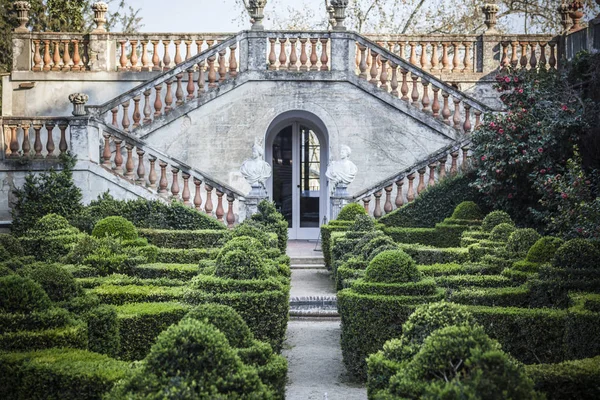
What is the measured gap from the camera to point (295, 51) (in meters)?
20.4

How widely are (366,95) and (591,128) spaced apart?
5790 millimetres

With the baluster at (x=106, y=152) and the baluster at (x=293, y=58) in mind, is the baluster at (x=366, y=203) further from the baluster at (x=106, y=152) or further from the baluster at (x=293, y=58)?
the baluster at (x=106, y=152)

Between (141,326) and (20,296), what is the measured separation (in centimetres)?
141

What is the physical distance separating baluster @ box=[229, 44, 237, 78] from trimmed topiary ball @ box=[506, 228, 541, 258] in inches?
398

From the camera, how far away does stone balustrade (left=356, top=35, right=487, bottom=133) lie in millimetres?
20000

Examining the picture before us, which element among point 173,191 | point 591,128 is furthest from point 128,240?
point 591,128

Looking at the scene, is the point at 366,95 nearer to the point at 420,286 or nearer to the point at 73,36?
the point at 73,36

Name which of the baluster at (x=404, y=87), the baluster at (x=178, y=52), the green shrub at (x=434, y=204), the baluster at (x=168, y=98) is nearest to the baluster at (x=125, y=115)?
the baluster at (x=168, y=98)

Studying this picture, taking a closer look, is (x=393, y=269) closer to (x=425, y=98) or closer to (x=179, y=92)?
(x=425, y=98)

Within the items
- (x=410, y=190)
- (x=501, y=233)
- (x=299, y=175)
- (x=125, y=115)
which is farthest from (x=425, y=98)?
(x=501, y=233)

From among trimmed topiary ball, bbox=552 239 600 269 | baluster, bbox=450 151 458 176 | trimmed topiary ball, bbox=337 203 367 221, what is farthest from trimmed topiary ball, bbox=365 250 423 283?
baluster, bbox=450 151 458 176

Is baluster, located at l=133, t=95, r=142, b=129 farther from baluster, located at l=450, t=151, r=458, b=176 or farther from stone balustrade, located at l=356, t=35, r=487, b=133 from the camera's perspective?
baluster, located at l=450, t=151, r=458, b=176

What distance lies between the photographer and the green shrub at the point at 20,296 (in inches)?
299

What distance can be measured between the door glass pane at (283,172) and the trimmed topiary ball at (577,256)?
1305 cm
